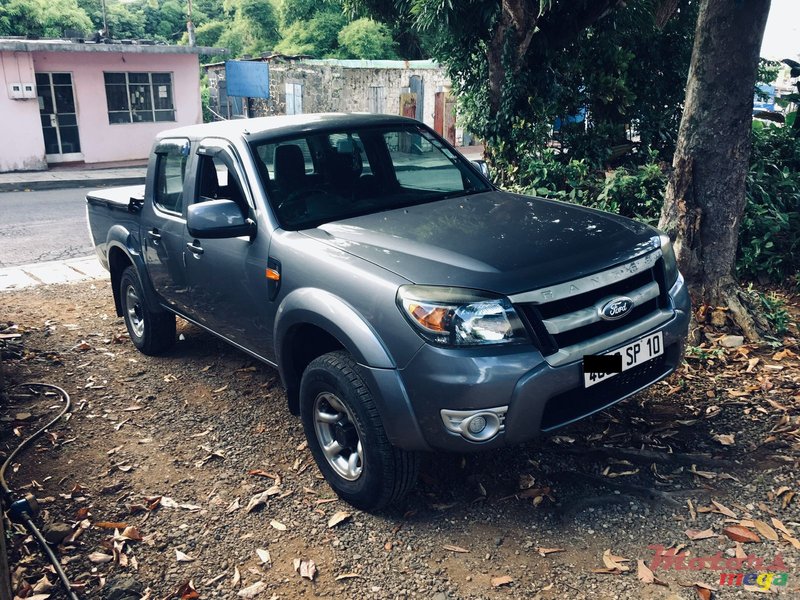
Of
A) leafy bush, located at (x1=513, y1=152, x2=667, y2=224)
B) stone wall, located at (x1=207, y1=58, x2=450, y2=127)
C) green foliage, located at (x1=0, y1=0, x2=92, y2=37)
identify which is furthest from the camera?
green foliage, located at (x1=0, y1=0, x2=92, y2=37)

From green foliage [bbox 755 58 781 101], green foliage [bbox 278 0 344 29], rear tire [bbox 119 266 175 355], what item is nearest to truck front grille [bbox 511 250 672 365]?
rear tire [bbox 119 266 175 355]

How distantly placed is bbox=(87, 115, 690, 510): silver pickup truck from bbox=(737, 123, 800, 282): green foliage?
3.25 m

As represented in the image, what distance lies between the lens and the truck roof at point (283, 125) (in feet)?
14.1

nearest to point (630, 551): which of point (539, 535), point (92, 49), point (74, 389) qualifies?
point (539, 535)

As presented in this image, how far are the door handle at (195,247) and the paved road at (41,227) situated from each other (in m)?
5.65

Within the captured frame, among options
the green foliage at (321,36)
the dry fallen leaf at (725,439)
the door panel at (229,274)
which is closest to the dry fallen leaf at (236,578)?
the door panel at (229,274)

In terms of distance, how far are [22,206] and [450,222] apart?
12903mm

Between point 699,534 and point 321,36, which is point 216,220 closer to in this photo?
point 699,534

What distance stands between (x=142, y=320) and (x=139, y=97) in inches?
687

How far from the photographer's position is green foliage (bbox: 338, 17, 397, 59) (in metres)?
41.3

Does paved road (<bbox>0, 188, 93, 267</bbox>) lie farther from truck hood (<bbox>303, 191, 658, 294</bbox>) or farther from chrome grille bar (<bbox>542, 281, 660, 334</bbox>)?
chrome grille bar (<bbox>542, 281, 660, 334</bbox>)

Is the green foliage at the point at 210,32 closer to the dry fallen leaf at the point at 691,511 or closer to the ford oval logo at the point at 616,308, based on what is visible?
the ford oval logo at the point at 616,308

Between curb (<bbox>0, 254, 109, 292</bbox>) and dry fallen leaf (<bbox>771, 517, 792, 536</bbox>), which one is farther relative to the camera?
curb (<bbox>0, 254, 109, 292</bbox>)

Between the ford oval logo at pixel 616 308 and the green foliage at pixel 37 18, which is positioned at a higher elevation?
the green foliage at pixel 37 18
